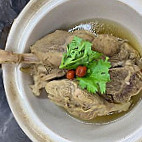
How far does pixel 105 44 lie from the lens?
1935mm

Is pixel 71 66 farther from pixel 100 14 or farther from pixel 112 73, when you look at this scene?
pixel 100 14

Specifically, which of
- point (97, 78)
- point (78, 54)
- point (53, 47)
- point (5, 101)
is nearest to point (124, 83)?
point (97, 78)

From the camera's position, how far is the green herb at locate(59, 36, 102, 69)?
→ 1833 millimetres

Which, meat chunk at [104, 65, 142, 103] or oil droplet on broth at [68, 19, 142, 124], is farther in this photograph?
oil droplet on broth at [68, 19, 142, 124]

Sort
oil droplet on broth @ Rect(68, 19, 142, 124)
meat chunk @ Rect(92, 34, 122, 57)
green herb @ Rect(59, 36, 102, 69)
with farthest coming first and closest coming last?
oil droplet on broth @ Rect(68, 19, 142, 124) < meat chunk @ Rect(92, 34, 122, 57) < green herb @ Rect(59, 36, 102, 69)

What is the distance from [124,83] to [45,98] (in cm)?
45

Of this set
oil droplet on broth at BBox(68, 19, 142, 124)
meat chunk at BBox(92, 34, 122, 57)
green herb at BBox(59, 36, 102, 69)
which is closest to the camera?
green herb at BBox(59, 36, 102, 69)

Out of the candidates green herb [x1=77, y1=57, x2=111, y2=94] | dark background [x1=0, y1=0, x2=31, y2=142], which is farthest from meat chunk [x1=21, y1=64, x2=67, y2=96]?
dark background [x1=0, y1=0, x2=31, y2=142]

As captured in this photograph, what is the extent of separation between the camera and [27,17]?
1.91 metres

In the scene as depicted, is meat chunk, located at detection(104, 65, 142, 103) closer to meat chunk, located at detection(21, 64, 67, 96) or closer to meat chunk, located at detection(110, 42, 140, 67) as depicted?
meat chunk, located at detection(110, 42, 140, 67)

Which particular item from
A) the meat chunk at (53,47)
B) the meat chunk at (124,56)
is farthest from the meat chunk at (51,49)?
the meat chunk at (124,56)

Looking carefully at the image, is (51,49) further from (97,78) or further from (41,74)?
(97,78)

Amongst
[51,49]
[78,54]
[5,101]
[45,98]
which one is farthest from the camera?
[5,101]

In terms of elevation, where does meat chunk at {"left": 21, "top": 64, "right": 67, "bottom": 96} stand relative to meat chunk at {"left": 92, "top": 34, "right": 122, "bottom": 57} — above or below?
below
